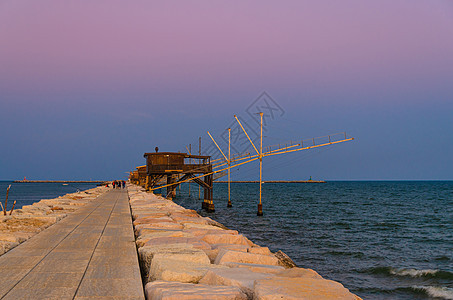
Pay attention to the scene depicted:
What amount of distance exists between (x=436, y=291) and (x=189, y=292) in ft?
37.4

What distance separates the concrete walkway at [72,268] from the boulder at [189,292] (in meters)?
0.19

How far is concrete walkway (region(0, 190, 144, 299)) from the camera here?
462 centimetres

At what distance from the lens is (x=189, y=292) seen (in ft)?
13.9

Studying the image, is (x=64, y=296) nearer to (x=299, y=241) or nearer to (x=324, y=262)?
(x=324, y=262)

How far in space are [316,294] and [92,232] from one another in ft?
23.1

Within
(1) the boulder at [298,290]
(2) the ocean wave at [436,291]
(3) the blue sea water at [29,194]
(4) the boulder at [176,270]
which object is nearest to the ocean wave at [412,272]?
(2) the ocean wave at [436,291]

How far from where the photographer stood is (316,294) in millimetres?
4250

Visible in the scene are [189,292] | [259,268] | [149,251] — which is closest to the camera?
[189,292]

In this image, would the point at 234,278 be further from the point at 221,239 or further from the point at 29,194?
the point at 29,194

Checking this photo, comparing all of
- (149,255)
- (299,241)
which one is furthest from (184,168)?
(149,255)

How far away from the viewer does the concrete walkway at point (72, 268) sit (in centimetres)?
462

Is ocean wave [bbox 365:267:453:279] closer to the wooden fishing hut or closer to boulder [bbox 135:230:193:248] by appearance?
boulder [bbox 135:230:193:248]

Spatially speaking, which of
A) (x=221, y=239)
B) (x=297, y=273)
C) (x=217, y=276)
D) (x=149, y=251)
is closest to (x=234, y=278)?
(x=217, y=276)

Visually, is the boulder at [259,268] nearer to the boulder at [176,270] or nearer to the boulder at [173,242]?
the boulder at [176,270]
